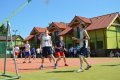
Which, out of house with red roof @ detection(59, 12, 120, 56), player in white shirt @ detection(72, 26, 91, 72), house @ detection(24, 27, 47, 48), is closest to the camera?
player in white shirt @ detection(72, 26, 91, 72)

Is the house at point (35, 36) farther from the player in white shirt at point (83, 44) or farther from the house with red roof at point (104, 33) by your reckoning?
the player in white shirt at point (83, 44)

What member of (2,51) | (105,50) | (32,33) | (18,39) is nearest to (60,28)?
(32,33)

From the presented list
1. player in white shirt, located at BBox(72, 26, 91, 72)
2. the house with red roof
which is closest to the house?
the house with red roof

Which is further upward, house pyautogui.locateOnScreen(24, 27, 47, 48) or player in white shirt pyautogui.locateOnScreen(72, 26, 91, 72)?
house pyautogui.locateOnScreen(24, 27, 47, 48)

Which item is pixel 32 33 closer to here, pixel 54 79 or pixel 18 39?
pixel 18 39

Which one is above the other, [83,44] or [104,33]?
[104,33]

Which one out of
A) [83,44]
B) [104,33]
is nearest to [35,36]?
[104,33]

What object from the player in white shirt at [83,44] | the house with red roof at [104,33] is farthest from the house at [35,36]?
the player in white shirt at [83,44]

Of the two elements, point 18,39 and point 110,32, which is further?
point 18,39

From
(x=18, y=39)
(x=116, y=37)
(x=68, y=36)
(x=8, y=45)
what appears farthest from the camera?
(x=18, y=39)

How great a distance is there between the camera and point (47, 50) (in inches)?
510

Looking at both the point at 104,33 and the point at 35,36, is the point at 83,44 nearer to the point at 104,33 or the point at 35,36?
the point at 104,33

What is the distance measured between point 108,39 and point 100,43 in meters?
1.32

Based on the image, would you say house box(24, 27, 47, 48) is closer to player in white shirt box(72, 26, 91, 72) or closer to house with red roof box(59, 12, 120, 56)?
house with red roof box(59, 12, 120, 56)
